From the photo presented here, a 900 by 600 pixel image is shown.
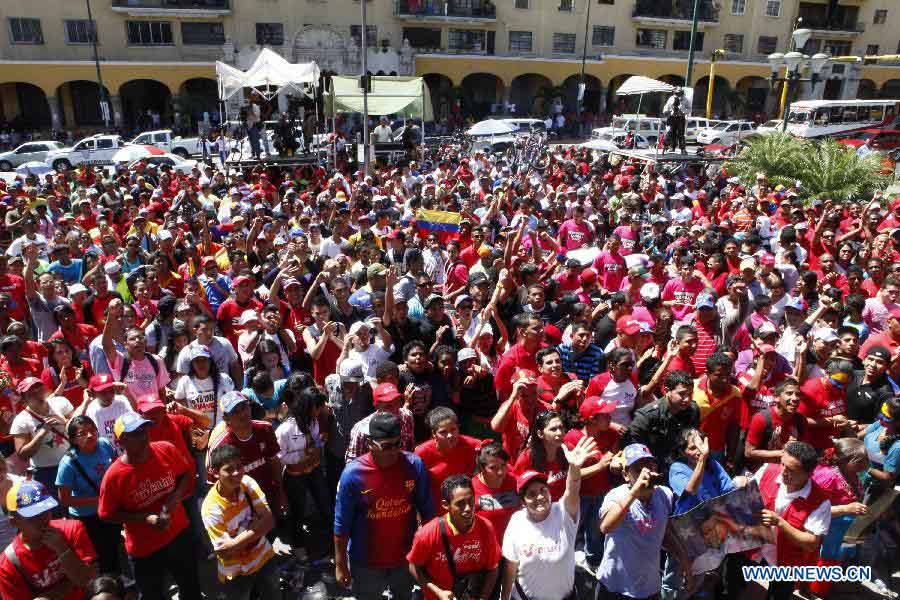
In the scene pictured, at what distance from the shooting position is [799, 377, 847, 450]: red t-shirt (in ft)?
15.7

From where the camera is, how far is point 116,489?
3.83 metres

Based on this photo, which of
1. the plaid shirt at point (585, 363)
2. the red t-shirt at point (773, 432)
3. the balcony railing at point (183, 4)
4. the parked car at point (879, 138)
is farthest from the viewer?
the balcony railing at point (183, 4)

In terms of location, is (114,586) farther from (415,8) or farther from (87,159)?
(415,8)

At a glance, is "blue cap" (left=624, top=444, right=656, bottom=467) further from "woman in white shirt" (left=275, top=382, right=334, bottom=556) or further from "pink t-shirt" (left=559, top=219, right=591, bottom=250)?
"pink t-shirt" (left=559, top=219, right=591, bottom=250)

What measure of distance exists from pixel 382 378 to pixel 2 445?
307cm

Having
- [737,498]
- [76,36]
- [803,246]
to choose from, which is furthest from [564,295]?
[76,36]

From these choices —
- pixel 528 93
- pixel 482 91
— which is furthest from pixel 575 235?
pixel 528 93

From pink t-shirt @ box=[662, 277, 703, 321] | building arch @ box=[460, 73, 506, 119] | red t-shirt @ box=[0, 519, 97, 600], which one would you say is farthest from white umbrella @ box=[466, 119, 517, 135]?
red t-shirt @ box=[0, 519, 97, 600]

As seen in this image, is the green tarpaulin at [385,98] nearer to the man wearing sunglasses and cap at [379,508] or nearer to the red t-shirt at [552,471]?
the red t-shirt at [552,471]

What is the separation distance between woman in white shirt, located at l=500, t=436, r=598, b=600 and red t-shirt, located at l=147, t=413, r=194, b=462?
2.23m

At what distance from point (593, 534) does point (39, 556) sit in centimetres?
358

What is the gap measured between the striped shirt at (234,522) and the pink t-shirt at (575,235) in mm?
6988

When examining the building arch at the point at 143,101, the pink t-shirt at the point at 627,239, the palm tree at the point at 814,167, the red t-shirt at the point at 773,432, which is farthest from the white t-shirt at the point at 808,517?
the building arch at the point at 143,101

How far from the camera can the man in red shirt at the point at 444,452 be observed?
159 inches
